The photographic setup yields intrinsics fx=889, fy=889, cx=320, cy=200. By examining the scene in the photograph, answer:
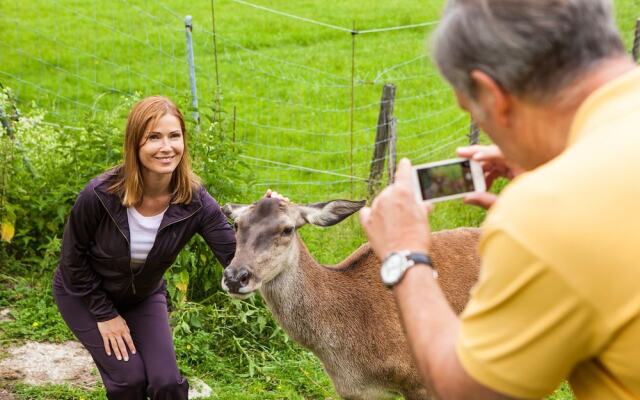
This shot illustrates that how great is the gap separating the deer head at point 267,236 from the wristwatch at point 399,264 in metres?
2.50

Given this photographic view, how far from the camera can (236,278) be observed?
4.63 m

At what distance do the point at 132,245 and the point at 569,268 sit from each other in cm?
336

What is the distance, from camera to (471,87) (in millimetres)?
2037

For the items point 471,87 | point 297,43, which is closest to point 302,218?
point 471,87

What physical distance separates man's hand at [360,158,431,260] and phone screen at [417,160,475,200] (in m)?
0.22

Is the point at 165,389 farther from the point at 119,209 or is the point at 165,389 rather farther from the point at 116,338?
the point at 119,209

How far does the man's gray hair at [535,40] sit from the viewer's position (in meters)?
1.87

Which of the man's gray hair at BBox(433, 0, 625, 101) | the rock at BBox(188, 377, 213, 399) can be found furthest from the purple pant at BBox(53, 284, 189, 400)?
the man's gray hair at BBox(433, 0, 625, 101)

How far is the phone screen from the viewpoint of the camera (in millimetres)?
2602

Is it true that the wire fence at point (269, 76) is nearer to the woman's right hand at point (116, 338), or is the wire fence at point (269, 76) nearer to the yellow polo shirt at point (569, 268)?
the woman's right hand at point (116, 338)

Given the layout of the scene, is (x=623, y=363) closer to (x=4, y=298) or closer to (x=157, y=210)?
(x=157, y=210)

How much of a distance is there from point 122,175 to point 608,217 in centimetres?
347

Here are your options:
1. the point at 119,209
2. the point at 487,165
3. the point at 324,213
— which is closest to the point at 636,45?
the point at 324,213

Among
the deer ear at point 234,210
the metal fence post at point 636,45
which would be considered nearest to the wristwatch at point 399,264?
the deer ear at point 234,210
